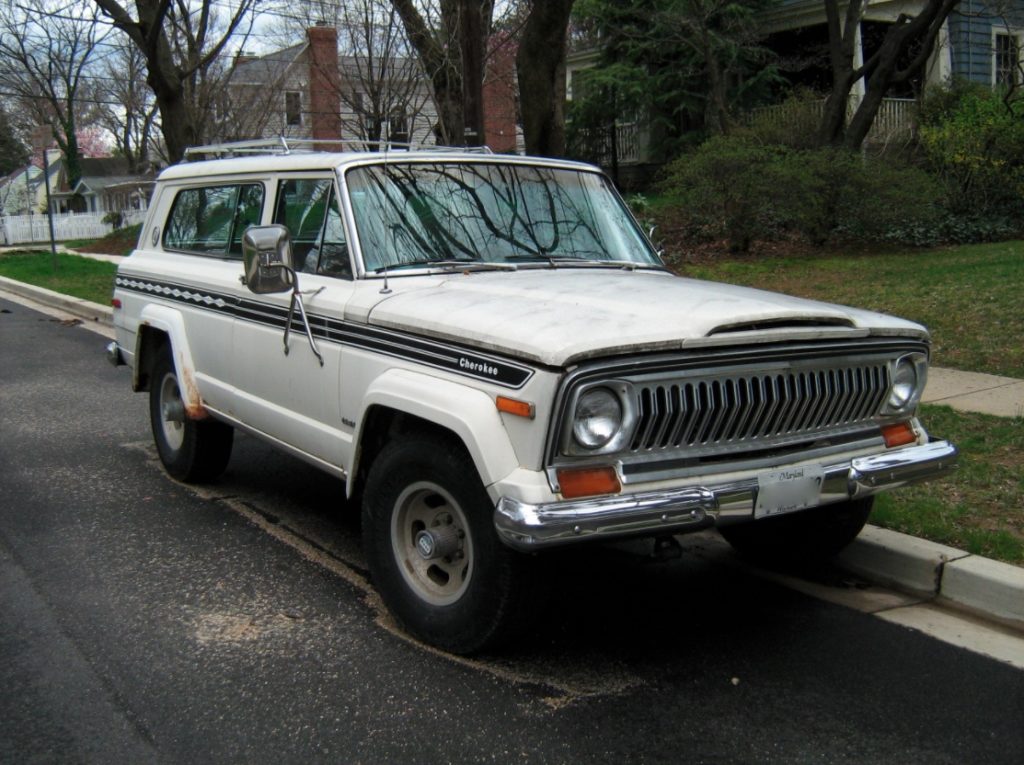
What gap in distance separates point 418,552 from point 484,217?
5.65ft

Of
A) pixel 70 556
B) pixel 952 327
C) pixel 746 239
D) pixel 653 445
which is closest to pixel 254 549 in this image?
pixel 70 556

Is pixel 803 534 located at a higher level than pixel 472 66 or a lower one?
lower

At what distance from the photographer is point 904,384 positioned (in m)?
4.39

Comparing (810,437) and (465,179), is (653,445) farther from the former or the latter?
(465,179)

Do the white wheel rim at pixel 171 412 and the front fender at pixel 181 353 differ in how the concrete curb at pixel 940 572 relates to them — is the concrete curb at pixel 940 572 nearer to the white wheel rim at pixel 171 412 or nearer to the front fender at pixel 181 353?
the front fender at pixel 181 353

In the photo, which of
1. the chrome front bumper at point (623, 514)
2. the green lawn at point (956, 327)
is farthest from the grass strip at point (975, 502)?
the chrome front bumper at point (623, 514)

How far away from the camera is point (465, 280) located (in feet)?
15.2

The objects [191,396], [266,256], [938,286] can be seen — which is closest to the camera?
[266,256]

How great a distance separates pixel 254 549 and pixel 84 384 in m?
5.76

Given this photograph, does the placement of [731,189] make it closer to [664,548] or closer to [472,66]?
[472,66]

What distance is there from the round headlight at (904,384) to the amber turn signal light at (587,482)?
144 centimetres

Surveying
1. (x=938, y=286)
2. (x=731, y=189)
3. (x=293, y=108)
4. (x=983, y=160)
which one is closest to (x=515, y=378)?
(x=938, y=286)

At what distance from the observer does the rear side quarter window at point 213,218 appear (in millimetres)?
5828

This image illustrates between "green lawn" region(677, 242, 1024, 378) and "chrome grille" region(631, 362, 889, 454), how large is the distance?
4.69 m
